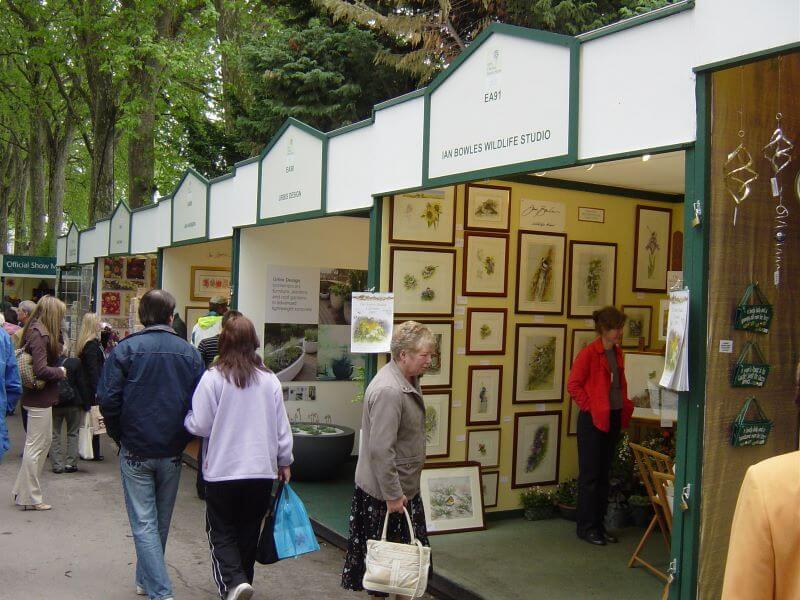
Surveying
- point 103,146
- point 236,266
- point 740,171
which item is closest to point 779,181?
point 740,171

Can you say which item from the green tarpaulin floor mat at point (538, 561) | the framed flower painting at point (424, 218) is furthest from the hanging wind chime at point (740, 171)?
the framed flower painting at point (424, 218)

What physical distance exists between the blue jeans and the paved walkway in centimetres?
45

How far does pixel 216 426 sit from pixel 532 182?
3.60 meters

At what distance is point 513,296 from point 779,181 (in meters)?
3.35

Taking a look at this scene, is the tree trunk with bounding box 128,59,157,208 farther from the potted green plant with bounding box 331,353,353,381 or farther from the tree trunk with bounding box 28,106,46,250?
the potted green plant with bounding box 331,353,353,381

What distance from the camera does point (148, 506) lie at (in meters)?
4.73

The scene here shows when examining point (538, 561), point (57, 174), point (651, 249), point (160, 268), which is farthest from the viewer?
point (57, 174)

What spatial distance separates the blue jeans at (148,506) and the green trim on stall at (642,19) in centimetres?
324

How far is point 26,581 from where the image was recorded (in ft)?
17.3

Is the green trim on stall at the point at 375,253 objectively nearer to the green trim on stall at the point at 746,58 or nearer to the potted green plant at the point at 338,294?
the green trim on stall at the point at 746,58

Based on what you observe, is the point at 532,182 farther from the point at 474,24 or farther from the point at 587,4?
the point at 474,24

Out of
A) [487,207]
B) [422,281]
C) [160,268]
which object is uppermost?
[487,207]

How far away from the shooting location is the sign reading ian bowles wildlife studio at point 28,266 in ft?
66.7

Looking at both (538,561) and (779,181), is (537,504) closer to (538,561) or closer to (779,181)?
(538,561)
